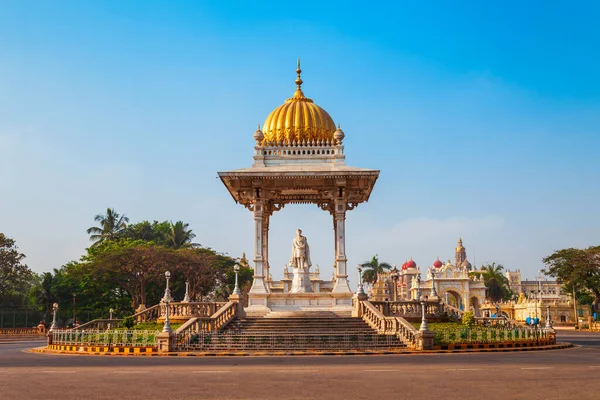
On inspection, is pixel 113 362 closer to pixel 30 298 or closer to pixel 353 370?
pixel 353 370

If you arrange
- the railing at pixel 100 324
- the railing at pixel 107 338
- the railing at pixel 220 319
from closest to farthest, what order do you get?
the railing at pixel 107 338 < the railing at pixel 220 319 < the railing at pixel 100 324

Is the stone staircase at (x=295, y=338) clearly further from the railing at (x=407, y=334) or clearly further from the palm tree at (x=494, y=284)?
the palm tree at (x=494, y=284)

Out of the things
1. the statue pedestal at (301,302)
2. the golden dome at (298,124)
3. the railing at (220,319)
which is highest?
the golden dome at (298,124)

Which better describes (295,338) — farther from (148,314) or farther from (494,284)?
(494,284)

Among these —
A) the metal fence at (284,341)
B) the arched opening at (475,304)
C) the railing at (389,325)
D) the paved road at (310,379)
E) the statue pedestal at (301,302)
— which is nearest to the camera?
the paved road at (310,379)

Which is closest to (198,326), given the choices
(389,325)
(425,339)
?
(389,325)

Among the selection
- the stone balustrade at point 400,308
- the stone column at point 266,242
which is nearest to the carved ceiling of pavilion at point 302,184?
the stone column at point 266,242

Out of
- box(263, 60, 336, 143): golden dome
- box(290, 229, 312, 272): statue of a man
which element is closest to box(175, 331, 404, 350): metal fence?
box(290, 229, 312, 272): statue of a man

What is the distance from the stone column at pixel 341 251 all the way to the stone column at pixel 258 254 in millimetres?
3303

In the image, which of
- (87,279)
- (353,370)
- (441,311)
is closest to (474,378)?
(353,370)

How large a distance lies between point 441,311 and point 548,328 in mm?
5656

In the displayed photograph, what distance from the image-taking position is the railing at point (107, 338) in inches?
1046

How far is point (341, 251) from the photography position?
3319 cm

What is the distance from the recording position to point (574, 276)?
77.8m
